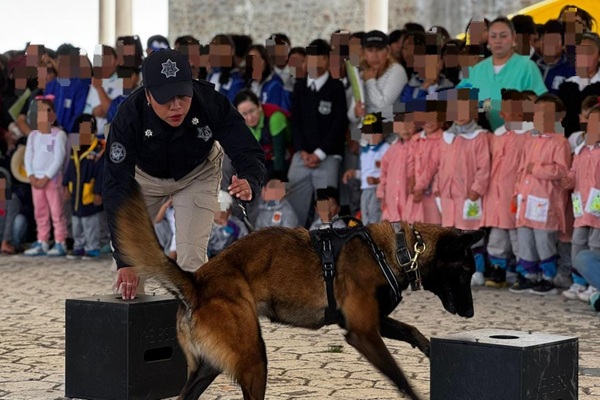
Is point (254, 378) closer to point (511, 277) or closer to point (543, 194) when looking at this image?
point (543, 194)

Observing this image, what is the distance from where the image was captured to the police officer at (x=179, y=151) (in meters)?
5.91

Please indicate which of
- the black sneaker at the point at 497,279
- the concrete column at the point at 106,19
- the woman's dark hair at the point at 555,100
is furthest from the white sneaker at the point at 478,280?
the concrete column at the point at 106,19

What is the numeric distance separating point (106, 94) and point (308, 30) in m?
12.7

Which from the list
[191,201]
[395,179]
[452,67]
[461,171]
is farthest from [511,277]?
[191,201]

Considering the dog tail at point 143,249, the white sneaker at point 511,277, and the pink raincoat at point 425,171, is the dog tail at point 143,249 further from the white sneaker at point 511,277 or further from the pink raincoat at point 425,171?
the white sneaker at point 511,277

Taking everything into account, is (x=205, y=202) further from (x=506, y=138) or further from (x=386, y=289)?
(x=506, y=138)

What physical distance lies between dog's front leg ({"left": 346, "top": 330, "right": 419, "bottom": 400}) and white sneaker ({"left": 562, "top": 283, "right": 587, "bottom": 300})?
205 inches

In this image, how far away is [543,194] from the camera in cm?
1057

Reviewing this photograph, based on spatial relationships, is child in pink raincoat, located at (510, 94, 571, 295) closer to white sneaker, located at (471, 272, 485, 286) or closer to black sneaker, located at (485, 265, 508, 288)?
black sneaker, located at (485, 265, 508, 288)

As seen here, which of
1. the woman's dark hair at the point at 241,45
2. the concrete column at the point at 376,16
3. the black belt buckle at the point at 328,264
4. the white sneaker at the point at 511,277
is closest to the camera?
the black belt buckle at the point at 328,264

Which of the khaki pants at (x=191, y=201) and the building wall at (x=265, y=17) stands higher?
the building wall at (x=265, y=17)

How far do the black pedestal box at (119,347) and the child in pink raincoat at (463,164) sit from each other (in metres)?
5.52

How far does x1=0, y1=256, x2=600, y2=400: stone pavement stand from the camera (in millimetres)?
6480

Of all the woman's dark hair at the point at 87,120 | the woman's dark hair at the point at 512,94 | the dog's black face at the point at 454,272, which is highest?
the woman's dark hair at the point at 512,94
